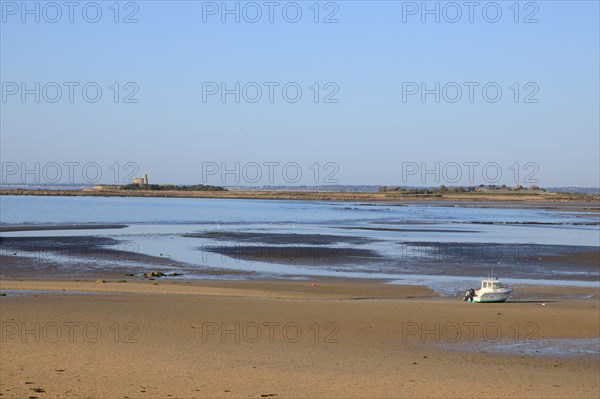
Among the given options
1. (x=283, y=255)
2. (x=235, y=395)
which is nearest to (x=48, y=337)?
(x=235, y=395)

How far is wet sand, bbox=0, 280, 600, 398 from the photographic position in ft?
40.8

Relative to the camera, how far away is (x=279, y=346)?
52.9 ft

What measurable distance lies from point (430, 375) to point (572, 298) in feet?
45.0

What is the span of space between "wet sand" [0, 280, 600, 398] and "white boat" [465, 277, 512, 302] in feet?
1.33

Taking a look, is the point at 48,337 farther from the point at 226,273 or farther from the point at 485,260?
the point at 485,260

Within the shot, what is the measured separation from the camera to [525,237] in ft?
178

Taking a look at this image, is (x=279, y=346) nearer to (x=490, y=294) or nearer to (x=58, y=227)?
(x=490, y=294)

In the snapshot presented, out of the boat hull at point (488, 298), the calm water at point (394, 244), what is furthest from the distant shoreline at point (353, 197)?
the boat hull at point (488, 298)

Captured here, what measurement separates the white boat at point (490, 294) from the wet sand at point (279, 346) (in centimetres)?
41

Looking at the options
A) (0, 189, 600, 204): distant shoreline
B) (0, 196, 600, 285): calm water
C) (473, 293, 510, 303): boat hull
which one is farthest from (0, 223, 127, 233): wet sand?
(0, 189, 600, 204): distant shoreline

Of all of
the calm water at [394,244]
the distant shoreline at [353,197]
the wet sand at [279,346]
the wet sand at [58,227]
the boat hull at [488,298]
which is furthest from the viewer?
the distant shoreline at [353,197]

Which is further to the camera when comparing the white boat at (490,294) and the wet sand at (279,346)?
the white boat at (490,294)

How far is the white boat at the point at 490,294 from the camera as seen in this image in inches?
936

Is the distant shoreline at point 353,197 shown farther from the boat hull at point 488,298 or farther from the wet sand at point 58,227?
the boat hull at point 488,298
